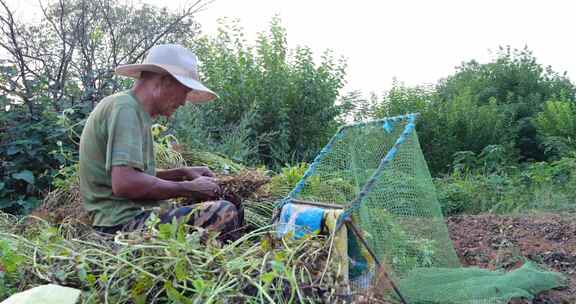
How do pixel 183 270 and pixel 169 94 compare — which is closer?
pixel 183 270

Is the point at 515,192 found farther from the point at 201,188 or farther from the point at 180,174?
the point at 201,188

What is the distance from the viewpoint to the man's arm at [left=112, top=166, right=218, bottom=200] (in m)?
2.67

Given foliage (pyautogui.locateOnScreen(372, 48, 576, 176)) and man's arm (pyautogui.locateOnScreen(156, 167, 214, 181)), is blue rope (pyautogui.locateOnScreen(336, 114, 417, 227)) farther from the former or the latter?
foliage (pyautogui.locateOnScreen(372, 48, 576, 176))

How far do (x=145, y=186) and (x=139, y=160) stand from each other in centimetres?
12

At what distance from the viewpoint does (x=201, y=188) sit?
2.93 m

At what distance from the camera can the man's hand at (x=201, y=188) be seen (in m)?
2.89

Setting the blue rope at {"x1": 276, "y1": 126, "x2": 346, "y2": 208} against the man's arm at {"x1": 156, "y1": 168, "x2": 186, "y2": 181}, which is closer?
the blue rope at {"x1": 276, "y1": 126, "x2": 346, "y2": 208}

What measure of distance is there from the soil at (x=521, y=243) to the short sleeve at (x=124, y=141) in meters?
2.01

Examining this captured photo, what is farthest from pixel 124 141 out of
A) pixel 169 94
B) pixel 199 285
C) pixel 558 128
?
pixel 558 128

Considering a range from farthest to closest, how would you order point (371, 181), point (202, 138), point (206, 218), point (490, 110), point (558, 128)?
point (490, 110)
point (558, 128)
point (202, 138)
point (206, 218)
point (371, 181)

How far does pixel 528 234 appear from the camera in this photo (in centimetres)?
484

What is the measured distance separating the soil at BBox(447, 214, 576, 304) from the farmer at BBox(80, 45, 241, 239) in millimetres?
1668

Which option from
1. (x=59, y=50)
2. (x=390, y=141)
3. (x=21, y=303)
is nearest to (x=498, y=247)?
(x=390, y=141)

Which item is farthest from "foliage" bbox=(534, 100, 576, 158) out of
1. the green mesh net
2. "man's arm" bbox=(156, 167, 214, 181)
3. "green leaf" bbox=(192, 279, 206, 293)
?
"green leaf" bbox=(192, 279, 206, 293)
